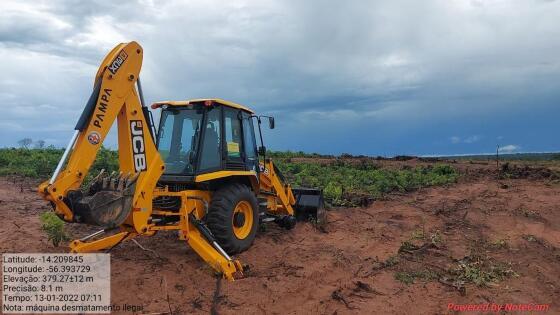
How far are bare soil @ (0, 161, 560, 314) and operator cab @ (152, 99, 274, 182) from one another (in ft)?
4.83

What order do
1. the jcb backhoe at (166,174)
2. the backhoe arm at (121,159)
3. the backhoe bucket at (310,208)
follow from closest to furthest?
the backhoe arm at (121,159) < the jcb backhoe at (166,174) < the backhoe bucket at (310,208)

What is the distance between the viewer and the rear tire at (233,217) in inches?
297

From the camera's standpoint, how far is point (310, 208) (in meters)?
10.8

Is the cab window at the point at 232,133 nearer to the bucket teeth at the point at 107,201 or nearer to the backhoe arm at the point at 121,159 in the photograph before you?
the backhoe arm at the point at 121,159

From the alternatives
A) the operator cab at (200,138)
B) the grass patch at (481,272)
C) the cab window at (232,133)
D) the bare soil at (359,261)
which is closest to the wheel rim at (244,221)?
the bare soil at (359,261)

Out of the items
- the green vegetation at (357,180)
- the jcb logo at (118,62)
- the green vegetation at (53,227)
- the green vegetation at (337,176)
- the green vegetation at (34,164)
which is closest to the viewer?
the jcb logo at (118,62)

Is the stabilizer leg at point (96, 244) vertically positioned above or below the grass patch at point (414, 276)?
above

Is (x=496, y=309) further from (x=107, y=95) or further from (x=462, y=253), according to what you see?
(x=107, y=95)

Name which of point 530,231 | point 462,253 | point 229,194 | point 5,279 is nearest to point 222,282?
point 229,194

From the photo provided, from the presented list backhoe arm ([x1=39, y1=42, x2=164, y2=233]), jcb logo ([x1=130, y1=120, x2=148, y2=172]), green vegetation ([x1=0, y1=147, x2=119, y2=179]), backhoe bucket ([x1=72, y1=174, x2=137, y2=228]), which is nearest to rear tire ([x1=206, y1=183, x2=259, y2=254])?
backhoe arm ([x1=39, y1=42, x2=164, y2=233])

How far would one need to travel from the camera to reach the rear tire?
24.7 feet

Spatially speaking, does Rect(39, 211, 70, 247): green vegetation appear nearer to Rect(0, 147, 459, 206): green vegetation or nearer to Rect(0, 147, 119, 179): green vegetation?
Rect(0, 147, 459, 206): green vegetation

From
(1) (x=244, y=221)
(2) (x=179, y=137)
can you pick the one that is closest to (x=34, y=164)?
(2) (x=179, y=137)

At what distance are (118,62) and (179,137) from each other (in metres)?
2.11
